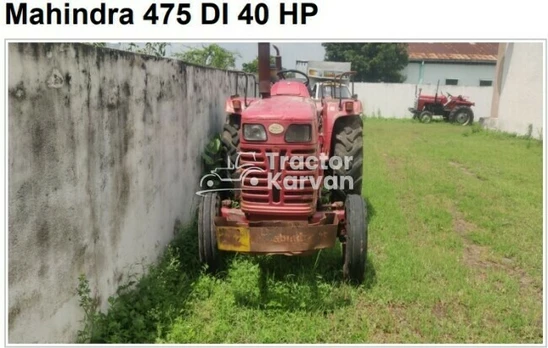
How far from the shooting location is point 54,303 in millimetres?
2471

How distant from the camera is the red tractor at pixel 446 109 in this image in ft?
60.5

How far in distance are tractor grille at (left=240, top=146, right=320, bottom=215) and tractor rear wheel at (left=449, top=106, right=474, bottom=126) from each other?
16.5 metres

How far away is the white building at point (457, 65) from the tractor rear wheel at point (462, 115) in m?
7.33

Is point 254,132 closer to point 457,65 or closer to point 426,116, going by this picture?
point 426,116

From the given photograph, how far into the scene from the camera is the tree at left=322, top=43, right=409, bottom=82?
26844mm

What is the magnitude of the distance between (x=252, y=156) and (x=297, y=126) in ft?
1.31

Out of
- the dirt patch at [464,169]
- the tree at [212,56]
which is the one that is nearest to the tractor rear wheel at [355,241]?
the dirt patch at [464,169]

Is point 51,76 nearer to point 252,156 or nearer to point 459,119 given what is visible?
point 252,156

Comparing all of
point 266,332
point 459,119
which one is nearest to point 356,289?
point 266,332

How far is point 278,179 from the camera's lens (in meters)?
3.47

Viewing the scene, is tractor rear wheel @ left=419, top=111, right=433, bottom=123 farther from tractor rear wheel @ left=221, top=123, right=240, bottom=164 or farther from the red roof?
tractor rear wheel @ left=221, top=123, right=240, bottom=164

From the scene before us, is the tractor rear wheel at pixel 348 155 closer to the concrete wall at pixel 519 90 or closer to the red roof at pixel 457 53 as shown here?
the concrete wall at pixel 519 90

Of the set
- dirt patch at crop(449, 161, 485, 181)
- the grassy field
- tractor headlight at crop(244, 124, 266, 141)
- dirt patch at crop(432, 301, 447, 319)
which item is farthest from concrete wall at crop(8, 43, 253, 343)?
dirt patch at crop(449, 161, 485, 181)

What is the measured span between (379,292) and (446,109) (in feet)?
54.7
